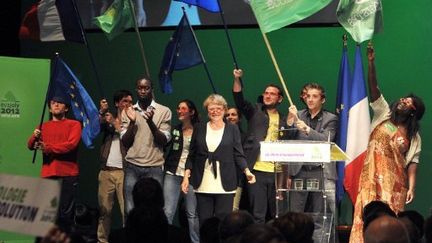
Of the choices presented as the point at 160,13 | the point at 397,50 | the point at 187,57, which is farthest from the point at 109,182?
the point at 397,50

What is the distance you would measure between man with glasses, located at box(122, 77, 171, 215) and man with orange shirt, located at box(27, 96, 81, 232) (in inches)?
21.2

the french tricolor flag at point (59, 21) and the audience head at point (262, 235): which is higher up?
the french tricolor flag at point (59, 21)

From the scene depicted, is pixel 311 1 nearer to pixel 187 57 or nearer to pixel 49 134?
pixel 187 57

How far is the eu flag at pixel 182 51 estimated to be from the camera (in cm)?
1155

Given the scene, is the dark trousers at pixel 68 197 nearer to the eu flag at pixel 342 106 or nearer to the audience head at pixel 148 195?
the eu flag at pixel 342 106

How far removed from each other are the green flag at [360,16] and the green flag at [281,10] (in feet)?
0.89

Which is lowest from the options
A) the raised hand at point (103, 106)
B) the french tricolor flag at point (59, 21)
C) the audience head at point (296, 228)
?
the audience head at point (296, 228)

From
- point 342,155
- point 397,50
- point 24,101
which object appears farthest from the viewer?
point 397,50

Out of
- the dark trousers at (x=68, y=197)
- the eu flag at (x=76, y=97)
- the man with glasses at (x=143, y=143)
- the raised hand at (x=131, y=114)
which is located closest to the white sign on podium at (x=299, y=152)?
the man with glasses at (x=143, y=143)

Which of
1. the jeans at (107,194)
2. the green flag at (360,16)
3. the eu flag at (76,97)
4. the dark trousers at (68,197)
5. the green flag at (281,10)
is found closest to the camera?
the green flag at (281,10)

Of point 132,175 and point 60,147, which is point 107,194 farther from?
point 60,147

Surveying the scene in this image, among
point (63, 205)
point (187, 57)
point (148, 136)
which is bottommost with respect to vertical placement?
point (63, 205)

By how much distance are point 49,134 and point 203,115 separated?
2.60m

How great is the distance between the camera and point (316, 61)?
12430 mm
